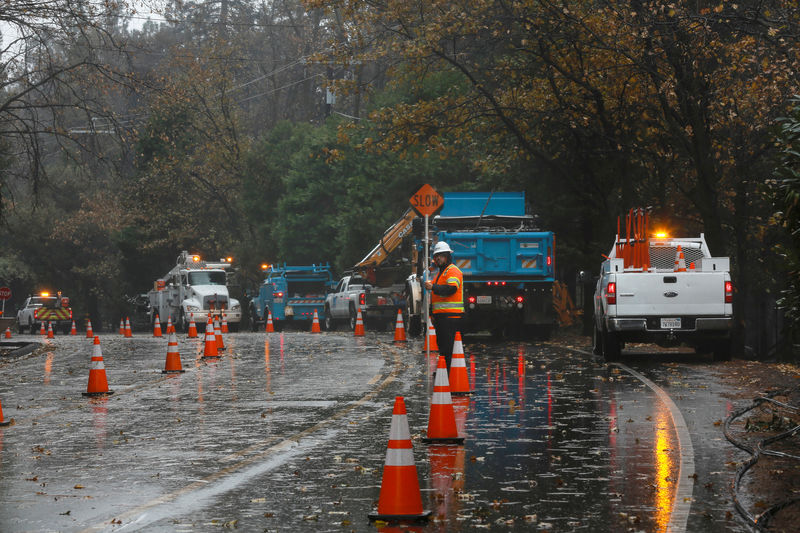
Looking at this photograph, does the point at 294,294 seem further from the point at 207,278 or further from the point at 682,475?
the point at 682,475

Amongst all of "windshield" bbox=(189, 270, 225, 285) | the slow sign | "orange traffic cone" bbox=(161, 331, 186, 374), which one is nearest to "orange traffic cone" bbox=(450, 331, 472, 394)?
the slow sign

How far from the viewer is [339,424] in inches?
Result: 534

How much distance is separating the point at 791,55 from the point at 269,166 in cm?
4208

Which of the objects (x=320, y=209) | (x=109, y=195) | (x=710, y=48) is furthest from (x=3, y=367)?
(x=109, y=195)

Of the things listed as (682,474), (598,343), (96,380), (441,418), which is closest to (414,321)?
(598,343)

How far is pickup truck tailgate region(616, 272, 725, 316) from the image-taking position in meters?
22.3

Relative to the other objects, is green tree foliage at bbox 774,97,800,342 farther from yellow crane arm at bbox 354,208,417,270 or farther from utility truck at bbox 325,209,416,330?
yellow crane arm at bbox 354,208,417,270

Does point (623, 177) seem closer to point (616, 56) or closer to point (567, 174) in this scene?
point (567, 174)

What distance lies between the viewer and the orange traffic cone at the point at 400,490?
26.5 ft

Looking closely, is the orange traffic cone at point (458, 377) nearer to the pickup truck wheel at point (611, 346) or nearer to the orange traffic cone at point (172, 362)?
the pickup truck wheel at point (611, 346)

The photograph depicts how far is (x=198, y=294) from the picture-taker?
1889 inches

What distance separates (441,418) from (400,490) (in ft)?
12.4

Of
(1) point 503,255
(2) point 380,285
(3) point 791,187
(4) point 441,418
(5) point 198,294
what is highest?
(1) point 503,255

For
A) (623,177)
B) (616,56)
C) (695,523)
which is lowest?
(695,523)
